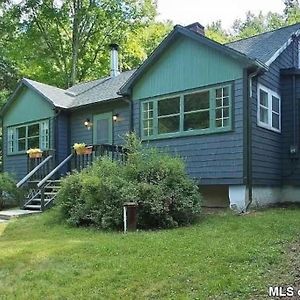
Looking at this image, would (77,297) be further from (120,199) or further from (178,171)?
(178,171)

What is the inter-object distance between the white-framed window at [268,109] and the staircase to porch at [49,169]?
3.54 m

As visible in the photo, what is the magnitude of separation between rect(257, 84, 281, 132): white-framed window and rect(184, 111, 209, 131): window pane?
1256mm

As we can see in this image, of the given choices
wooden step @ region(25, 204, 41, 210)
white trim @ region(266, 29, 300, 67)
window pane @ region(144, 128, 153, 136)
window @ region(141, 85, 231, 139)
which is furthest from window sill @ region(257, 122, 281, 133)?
wooden step @ region(25, 204, 41, 210)

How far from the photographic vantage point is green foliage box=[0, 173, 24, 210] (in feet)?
39.6

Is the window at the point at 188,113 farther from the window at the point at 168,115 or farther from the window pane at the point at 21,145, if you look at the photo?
the window pane at the point at 21,145

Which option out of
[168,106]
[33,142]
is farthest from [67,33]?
[168,106]

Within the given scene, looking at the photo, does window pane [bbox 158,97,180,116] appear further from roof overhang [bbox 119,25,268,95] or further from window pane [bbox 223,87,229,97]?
window pane [bbox 223,87,229,97]

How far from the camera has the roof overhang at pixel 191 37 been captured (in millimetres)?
9023

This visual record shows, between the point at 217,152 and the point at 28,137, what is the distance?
8190 mm

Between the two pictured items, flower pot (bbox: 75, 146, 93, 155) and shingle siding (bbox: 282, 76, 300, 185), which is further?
flower pot (bbox: 75, 146, 93, 155)

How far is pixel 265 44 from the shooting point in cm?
1092

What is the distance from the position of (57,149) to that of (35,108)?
75.8 inches

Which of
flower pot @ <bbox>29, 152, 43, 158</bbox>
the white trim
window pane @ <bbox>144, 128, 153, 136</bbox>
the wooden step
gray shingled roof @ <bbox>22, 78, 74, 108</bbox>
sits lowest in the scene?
the wooden step

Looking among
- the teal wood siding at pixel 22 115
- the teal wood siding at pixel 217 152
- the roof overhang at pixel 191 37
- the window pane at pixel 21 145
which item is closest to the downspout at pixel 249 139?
the teal wood siding at pixel 217 152
